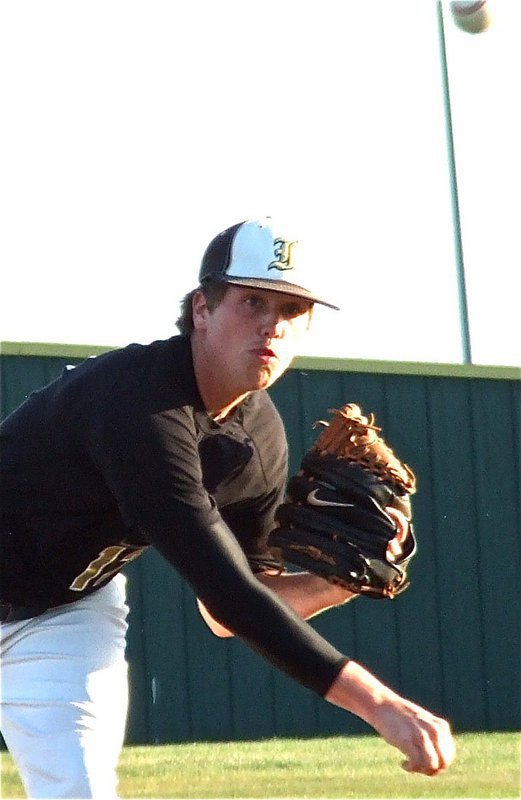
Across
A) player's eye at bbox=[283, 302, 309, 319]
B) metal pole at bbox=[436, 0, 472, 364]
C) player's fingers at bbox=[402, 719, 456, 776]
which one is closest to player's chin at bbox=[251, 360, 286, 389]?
player's eye at bbox=[283, 302, 309, 319]

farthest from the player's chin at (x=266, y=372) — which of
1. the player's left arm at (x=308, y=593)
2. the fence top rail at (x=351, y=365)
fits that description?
the fence top rail at (x=351, y=365)

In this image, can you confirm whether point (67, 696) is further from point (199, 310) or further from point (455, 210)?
point (455, 210)

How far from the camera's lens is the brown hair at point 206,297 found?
3.97 meters

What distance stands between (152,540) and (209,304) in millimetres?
680

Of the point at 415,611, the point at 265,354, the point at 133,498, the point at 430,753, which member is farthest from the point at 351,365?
the point at 430,753

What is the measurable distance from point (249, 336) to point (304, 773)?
4.09 m

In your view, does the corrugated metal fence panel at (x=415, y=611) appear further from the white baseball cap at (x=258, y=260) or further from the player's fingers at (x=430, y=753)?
the player's fingers at (x=430, y=753)

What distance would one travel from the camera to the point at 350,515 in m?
4.23

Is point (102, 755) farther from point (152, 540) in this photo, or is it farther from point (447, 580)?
point (447, 580)

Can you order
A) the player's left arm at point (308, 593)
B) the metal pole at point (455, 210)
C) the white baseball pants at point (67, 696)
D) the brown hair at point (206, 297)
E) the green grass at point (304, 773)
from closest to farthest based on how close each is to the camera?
the white baseball pants at point (67, 696), the brown hair at point (206, 297), the player's left arm at point (308, 593), the green grass at point (304, 773), the metal pole at point (455, 210)

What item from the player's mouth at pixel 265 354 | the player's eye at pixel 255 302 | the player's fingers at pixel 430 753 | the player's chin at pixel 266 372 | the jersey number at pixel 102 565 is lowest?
the player's fingers at pixel 430 753

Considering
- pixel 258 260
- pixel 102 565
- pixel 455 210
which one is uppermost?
pixel 455 210

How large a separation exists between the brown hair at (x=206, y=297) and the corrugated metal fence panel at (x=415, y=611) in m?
5.73

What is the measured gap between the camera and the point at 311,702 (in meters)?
10.4
